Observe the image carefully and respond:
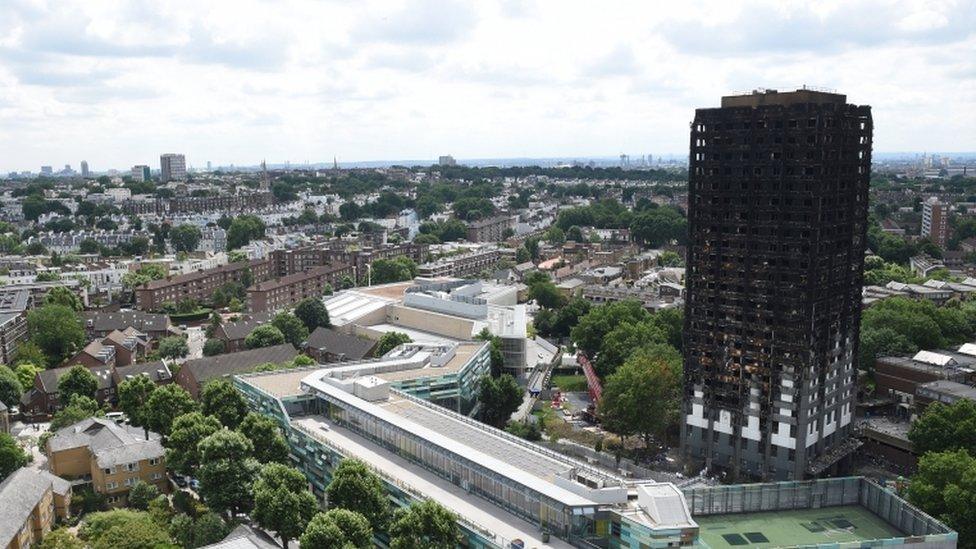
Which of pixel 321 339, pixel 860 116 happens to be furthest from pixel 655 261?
pixel 860 116

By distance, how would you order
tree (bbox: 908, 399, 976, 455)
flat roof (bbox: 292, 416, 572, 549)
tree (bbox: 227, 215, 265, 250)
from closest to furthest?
flat roof (bbox: 292, 416, 572, 549) < tree (bbox: 908, 399, 976, 455) < tree (bbox: 227, 215, 265, 250)

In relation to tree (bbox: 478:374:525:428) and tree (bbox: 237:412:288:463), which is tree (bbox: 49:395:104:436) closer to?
tree (bbox: 237:412:288:463)

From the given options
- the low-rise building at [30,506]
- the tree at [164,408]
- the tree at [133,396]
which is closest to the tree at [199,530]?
the low-rise building at [30,506]

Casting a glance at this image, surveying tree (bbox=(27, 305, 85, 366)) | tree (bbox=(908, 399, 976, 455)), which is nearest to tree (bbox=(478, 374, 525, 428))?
tree (bbox=(908, 399, 976, 455))

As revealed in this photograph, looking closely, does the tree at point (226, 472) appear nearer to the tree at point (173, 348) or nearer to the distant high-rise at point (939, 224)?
the tree at point (173, 348)

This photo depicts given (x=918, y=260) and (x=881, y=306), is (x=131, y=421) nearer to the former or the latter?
(x=881, y=306)

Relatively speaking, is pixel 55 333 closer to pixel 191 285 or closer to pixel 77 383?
pixel 77 383

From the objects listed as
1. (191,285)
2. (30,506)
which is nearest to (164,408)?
(30,506)
